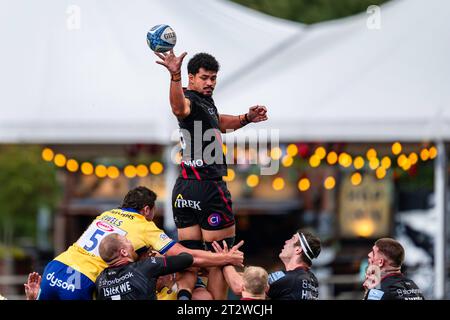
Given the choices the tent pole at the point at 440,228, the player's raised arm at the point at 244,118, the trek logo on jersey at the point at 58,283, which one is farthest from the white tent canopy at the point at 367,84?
the trek logo on jersey at the point at 58,283

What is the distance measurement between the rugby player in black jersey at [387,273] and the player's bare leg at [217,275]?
39.6 inches

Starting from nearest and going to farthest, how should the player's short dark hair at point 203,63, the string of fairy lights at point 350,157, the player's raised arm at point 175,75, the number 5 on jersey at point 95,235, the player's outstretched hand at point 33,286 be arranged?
1. the player's raised arm at point 175,75
2. the player's short dark hair at point 203,63
3. the number 5 on jersey at point 95,235
4. the player's outstretched hand at point 33,286
5. the string of fairy lights at point 350,157

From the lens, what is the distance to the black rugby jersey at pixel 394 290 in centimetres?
715

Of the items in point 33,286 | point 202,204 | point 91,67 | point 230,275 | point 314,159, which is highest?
point 91,67

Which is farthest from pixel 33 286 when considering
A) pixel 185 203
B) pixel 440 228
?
pixel 440 228

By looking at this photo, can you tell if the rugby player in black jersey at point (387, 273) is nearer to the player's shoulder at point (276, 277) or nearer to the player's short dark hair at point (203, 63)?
the player's shoulder at point (276, 277)

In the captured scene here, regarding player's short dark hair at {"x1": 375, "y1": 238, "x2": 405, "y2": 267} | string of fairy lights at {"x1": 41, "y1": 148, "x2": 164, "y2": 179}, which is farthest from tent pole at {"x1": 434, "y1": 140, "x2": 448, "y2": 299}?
player's short dark hair at {"x1": 375, "y1": 238, "x2": 405, "y2": 267}

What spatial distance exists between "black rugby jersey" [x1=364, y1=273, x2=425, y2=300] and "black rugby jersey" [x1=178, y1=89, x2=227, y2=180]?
1.34 metres

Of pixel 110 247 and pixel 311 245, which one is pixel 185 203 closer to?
pixel 110 247

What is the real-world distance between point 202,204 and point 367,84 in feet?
20.0

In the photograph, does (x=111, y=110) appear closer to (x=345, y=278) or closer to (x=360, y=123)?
(x=360, y=123)

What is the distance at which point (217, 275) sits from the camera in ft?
→ 24.5

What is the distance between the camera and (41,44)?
1330 cm
